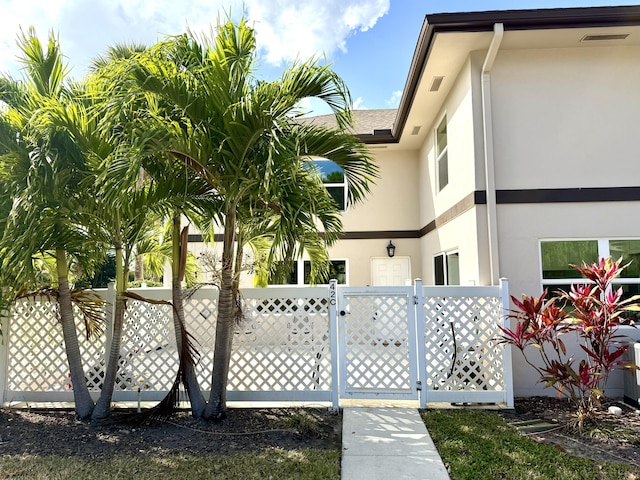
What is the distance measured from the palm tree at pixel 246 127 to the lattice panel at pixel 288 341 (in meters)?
1.22

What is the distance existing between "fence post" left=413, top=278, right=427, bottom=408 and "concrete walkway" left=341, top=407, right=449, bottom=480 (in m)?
0.25

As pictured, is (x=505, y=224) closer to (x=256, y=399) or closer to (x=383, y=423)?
(x=383, y=423)

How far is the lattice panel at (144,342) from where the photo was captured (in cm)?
521

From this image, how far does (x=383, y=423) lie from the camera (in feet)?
15.0

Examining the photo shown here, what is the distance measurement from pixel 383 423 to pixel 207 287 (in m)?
2.99

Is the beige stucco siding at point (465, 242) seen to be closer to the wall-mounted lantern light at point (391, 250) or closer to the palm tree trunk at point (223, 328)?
the wall-mounted lantern light at point (391, 250)

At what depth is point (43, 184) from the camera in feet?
12.9

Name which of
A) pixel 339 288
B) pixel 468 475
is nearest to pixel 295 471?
pixel 468 475

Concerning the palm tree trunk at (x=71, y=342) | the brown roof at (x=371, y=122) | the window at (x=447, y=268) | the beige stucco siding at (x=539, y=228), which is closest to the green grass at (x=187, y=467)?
the palm tree trunk at (x=71, y=342)

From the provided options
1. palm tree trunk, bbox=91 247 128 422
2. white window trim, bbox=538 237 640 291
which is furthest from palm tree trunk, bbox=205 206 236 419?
white window trim, bbox=538 237 640 291

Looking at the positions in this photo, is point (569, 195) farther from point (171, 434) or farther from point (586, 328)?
point (171, 434)

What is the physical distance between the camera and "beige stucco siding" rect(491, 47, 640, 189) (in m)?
6.11

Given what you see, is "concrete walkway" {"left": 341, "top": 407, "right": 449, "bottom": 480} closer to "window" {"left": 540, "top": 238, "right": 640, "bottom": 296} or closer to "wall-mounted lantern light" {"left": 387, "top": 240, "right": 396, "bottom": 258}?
"window" {"left": 540, "top": 238, "right": 640, "bottom": 296}

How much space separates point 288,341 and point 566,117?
5.60 metres
